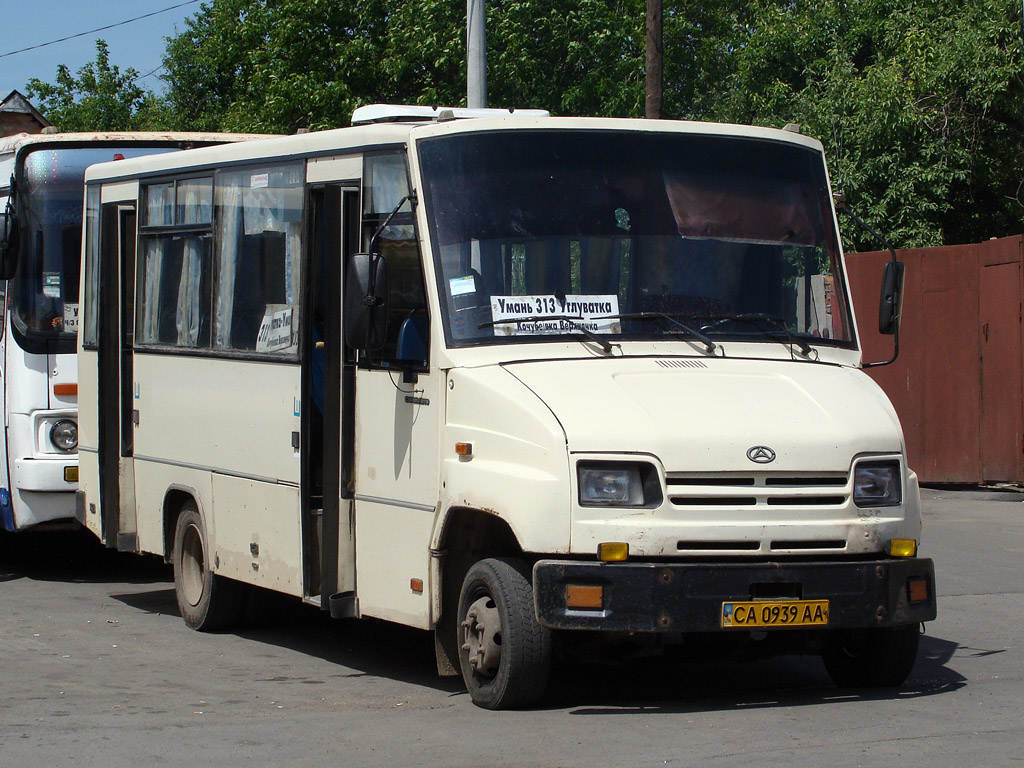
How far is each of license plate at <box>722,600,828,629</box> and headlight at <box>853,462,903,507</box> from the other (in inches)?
19.9

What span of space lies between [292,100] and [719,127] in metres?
27.2

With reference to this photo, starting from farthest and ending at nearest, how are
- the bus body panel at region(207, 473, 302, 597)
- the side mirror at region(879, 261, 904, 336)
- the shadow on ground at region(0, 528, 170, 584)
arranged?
1. the shadow on ground at region(0, 528, 170, 584)
2. the bus body panel at region(207, 473, 302, 597)
3. the side mirror at region(879, 261, 904, 336)

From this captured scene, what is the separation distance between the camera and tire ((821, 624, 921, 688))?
7.43m

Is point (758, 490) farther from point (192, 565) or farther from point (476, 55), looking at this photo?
point (476, 55)

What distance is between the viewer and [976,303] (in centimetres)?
1708

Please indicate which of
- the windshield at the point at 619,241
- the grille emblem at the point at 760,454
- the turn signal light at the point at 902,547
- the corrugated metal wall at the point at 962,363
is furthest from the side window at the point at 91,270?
the corrugated metal wall at the point at 962,363

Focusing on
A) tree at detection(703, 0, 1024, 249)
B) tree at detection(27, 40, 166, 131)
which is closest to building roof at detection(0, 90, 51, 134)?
tree at detection(27, 40, 166, 131)

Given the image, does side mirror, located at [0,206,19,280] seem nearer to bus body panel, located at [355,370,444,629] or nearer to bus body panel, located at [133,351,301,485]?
bus body panel, located at [133,351,301,485]

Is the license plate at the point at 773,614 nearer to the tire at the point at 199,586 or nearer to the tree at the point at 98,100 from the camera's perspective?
the tire at the point at 199,586

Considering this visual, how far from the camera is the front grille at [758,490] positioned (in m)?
6.62

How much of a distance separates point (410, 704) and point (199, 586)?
Result: 9.44ft

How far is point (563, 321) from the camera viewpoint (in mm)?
7383

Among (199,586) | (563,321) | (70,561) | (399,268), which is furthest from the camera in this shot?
(70,561)

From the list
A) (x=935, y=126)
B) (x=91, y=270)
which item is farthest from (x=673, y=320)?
(x=935, y=126)
